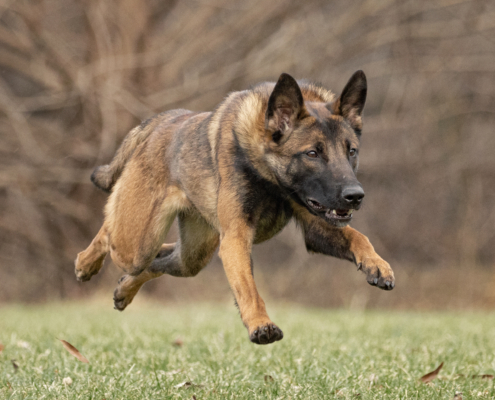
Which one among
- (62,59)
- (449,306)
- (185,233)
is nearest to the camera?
(185,233)

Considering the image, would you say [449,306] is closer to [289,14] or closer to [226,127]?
[289,14]

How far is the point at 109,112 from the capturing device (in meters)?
12.8

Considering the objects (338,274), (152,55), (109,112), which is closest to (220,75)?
(152,55)

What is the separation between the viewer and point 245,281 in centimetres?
391

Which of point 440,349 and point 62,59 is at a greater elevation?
point 440,349

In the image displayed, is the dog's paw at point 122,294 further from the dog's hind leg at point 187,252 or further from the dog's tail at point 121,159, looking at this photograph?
the dog's tail at point 121,159

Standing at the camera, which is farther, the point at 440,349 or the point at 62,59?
the point at 62,59

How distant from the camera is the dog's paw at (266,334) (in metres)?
3.51

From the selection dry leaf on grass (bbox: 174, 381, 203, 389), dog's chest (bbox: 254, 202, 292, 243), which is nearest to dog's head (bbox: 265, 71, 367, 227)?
dog's chest (bbox: 254, 202, 292, 243)

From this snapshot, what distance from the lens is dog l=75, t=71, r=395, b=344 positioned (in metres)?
3.91

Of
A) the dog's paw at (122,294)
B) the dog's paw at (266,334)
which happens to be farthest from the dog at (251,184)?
the dog's paw at (122,294)

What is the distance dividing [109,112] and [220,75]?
227cm

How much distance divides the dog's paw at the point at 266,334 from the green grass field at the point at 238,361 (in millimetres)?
612

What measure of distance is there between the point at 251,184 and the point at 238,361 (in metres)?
1.62
